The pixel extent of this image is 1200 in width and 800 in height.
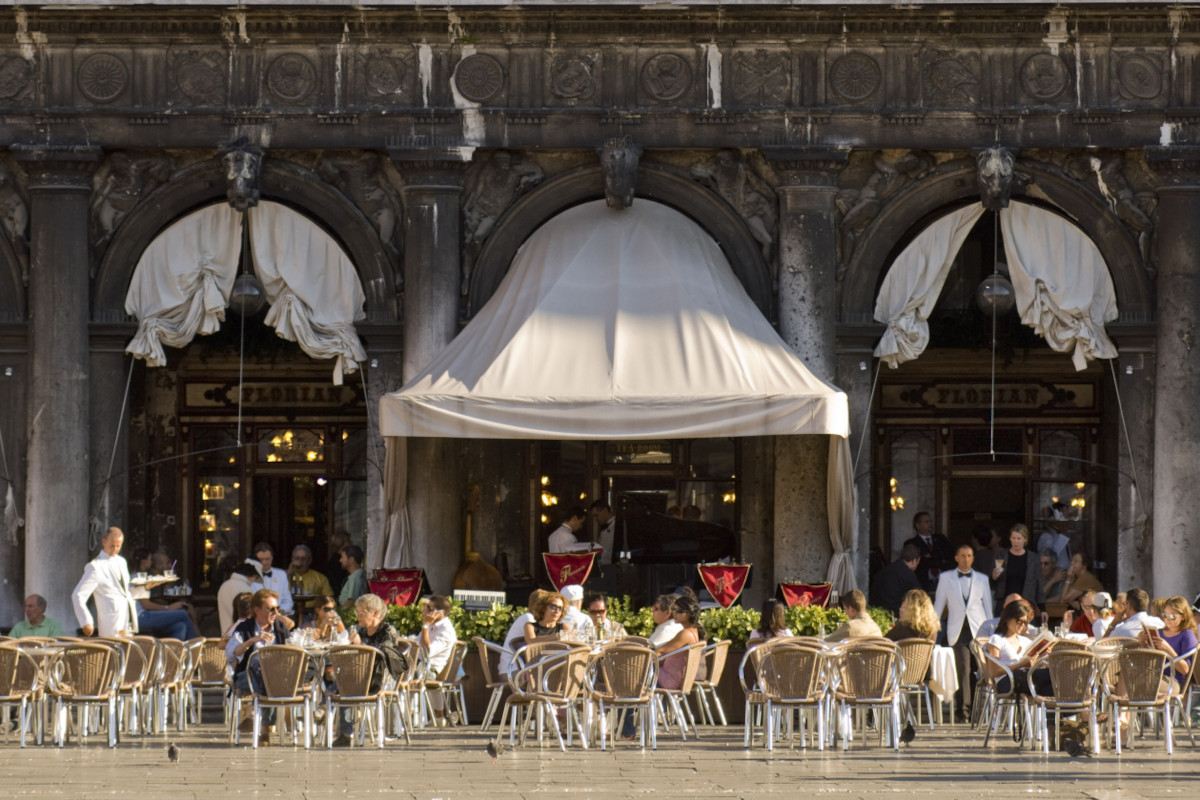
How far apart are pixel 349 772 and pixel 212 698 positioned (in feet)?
16.9

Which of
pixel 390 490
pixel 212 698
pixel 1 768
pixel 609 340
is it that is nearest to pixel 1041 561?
pixel 609 340

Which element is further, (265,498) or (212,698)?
(265,498)

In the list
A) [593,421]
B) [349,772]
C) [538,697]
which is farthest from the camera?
[593,421]

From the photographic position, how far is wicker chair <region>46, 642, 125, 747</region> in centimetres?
1437

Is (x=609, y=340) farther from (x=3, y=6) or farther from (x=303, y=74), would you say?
(x=3, y=6)

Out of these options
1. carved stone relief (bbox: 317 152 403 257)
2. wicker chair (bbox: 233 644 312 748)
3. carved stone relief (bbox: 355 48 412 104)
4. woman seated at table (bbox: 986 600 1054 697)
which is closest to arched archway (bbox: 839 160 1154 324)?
carved stone relief (bbox: 317 152 403 257)

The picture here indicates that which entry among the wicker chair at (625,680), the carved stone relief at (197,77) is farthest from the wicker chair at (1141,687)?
the carved stone relief at (197,77)

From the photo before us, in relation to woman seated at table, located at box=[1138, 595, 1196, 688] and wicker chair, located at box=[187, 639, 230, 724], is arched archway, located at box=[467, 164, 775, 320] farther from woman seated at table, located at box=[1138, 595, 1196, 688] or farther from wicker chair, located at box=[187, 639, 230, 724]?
woman seated at table, located at box=[1138, 595, 1196, 688]

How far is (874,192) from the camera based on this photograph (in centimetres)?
1944

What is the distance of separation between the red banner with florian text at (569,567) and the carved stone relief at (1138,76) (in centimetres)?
650

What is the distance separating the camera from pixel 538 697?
566 inches

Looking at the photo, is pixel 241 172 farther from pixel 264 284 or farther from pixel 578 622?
pixel 578 622

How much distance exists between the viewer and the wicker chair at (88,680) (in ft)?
47.1

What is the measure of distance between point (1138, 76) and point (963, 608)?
216 inches
